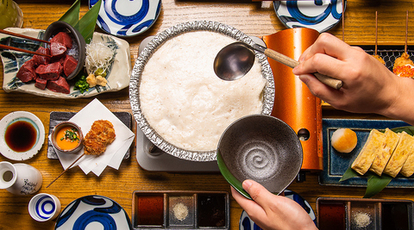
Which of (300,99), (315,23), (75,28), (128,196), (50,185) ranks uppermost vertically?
(75,28)

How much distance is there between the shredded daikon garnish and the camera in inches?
89.0

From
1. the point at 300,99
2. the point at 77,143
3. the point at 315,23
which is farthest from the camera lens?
the point at 315,23

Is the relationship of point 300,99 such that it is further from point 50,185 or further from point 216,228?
point 50,185

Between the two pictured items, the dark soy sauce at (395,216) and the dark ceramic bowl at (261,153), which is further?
the dark soy sauce at (395,216)

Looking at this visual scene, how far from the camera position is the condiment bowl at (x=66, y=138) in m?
2.18

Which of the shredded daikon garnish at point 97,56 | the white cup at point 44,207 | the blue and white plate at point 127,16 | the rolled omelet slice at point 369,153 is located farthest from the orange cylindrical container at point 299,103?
the white cup at point 44,207

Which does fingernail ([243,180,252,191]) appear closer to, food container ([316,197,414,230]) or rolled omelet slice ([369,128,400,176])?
food container ([316,197,414,230])

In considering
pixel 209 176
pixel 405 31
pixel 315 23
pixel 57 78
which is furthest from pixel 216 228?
pixel 405 31

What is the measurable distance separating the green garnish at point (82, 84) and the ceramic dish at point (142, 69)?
0.72 meters

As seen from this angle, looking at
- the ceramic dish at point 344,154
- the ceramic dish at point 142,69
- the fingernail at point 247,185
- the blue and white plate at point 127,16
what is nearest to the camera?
the fingernail at point 247,185

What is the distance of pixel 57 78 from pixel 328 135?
8.08 ft

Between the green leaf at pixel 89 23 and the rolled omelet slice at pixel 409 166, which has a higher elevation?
the green leaf at pixel 89 23

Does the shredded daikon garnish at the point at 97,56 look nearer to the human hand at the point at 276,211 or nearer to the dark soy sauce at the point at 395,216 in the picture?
the human hand at the point at 276,211

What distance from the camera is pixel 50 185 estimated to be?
2.37 metres
